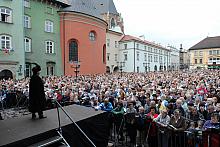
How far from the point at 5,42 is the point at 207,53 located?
246 feet

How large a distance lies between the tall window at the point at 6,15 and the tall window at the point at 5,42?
2216 mm

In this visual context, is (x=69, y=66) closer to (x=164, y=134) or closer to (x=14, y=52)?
(x=14, y=52)

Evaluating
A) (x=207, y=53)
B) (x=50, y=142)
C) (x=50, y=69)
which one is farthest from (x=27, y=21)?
(x=207, y=53)

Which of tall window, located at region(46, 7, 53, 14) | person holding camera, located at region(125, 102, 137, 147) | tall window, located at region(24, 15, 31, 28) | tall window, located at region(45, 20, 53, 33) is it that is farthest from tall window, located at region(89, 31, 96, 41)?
person holding camera, located at region(125, 102, 137, 147)

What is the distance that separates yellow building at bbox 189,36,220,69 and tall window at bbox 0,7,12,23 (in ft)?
234

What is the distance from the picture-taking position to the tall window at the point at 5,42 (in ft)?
91.4

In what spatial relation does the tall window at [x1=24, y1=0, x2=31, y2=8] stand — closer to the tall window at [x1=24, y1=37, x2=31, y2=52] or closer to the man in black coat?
the tall window at [x1=24, y1=37, x2=31, y2=52]

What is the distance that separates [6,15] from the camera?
28.1 meters

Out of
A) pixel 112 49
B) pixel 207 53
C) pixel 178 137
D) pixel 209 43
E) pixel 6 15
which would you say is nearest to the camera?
pixel 178 137

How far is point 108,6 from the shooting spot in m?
66.6

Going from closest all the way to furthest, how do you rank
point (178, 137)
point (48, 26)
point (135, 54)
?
point (178, 137)
point (48, 26)
point (135, 54)

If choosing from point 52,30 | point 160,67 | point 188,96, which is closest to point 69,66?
point 52,30

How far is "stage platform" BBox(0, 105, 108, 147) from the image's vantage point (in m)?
4.85

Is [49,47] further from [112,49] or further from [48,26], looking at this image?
[112,49]
